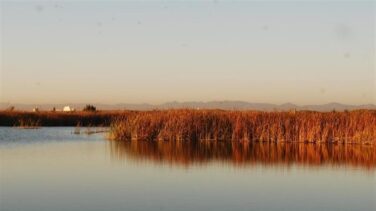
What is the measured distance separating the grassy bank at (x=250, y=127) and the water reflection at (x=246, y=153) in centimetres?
93

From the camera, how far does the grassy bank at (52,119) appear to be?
1398 inches

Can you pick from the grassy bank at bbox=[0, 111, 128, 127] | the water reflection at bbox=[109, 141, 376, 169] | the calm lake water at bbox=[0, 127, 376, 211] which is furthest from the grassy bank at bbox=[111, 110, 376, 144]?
the grassy bank at bbox=[0, 111, 128, 127]

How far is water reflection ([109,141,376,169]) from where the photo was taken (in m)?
14.7

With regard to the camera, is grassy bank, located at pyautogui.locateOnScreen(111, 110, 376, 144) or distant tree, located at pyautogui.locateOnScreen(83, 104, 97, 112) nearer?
grassy bank, located at pyautogui.locateOnScreen(111, 110, 376, 144)

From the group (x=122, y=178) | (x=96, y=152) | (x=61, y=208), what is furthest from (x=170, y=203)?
(x=96, y=152)

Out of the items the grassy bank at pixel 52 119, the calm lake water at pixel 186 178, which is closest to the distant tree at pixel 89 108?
the grassy bank at pixel 52 119

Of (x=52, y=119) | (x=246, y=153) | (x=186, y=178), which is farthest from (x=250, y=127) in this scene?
(x=52, y=119)

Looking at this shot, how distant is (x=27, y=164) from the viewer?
13.6 metres

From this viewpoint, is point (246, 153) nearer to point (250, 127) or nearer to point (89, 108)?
point (250, 127)

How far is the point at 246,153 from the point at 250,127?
16.2 feet

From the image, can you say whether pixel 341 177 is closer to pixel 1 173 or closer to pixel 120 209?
pixel 120 209

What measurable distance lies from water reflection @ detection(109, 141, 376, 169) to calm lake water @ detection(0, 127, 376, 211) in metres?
0.03

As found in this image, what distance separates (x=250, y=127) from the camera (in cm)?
2155

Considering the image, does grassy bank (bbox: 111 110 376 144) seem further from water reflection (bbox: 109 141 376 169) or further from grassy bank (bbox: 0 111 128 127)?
grassy bank (bbox: 0 111 128 127)
